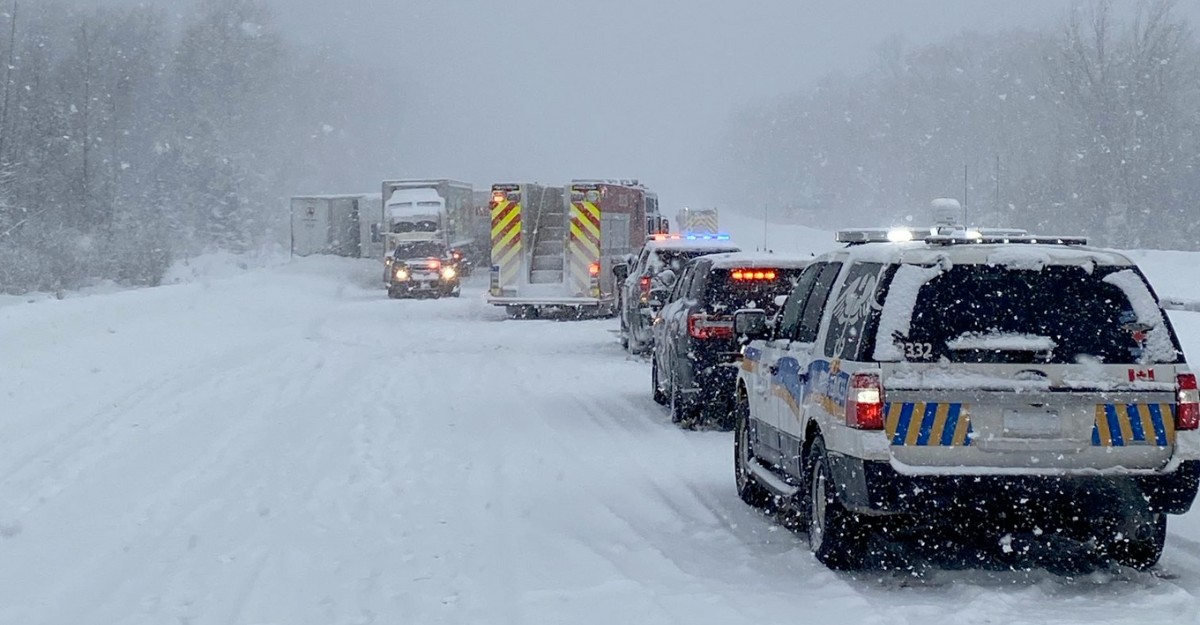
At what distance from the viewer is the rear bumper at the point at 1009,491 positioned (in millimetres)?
7352

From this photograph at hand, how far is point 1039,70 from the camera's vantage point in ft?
303

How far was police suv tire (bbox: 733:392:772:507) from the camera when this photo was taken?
1026 cm

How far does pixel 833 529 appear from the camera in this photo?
793cm

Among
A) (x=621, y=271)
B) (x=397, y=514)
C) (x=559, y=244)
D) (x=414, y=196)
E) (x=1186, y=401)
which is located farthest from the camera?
(x=414, y=196)

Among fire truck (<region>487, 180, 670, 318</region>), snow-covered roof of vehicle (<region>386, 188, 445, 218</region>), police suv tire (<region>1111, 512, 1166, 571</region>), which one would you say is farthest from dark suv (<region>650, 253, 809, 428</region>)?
snow-covered roof of vehicle (<region>386, 188, 445, 218</region>)

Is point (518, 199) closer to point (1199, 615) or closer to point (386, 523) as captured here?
point (386, 523)

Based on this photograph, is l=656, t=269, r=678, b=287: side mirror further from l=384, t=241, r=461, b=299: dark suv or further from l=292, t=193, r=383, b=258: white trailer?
l=292, t=193, r=383, b=258: white trailer

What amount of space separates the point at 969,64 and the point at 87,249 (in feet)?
246

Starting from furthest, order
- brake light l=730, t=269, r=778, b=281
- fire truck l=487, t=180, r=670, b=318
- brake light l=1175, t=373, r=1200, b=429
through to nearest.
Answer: fire truck l=487, t=180, r=670, b=318, brake light l=730, t=269, r=778, b=281, brake light l=1175, t=373, r=1200, b=429

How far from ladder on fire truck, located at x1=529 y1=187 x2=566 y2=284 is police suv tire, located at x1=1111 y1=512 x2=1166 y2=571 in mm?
25931

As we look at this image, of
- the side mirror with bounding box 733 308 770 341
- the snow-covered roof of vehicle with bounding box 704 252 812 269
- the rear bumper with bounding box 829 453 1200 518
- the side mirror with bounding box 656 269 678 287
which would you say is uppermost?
the snow-covered roof of vehicle with bounding box 704 252 812 269

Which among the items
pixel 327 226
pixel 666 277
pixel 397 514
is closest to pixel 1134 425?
pixel 397 514

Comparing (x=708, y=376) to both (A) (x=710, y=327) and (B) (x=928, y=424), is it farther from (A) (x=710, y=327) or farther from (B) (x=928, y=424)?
(B) (x=928, y=424)

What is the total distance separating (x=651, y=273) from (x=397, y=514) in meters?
13.2
